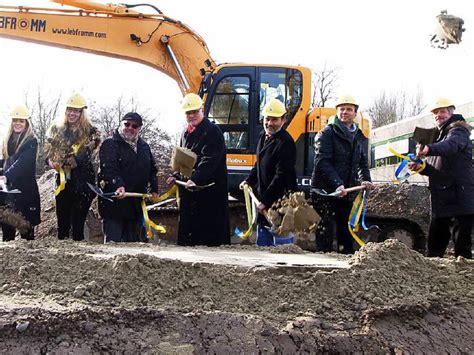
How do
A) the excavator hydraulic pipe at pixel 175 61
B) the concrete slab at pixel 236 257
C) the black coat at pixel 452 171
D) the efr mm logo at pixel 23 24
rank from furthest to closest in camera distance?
1. the excavator hydraulic pipe at pixel 175 61
2. the efr mm logo at pixel 23 24
3. the black coat at pixel 452 171
4. the concrete slab at pixel 236 257

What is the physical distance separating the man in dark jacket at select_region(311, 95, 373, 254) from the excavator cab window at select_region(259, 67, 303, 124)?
330cm

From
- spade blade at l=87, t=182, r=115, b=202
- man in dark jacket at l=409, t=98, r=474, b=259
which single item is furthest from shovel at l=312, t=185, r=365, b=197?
spade blade at l=87, t=182, r=115, b=202

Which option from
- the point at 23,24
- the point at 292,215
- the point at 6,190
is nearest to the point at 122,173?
the point at 6,190

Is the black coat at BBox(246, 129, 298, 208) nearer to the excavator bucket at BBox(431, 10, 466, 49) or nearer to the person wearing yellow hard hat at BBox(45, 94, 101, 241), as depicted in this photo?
the person wearing yellow hard hat at BBox(45, 94, 101, 241)

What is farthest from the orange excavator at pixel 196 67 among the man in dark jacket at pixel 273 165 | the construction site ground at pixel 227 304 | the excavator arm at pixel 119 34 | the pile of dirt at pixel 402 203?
the construction site ground at pixel 227 304

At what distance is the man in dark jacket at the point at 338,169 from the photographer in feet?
18.0

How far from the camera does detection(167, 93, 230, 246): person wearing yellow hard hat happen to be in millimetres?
5211

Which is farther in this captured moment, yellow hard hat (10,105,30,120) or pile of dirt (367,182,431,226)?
pile of dirt (367,182,431,226)

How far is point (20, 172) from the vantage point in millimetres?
5727

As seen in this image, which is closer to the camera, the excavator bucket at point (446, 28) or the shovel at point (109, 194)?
the shovel at point (109, 194)

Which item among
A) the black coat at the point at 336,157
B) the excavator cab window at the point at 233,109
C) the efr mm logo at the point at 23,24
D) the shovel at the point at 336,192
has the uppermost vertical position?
the efr mm logo at the point at 23,24

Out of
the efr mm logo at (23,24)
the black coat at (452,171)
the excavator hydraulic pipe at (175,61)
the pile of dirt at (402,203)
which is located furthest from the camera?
the excavator hydraulic pipe at (175,61)

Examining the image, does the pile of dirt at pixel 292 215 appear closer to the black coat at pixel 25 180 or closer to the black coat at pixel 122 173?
the black coat at pixel 122 173

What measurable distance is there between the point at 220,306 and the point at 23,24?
304 inches
